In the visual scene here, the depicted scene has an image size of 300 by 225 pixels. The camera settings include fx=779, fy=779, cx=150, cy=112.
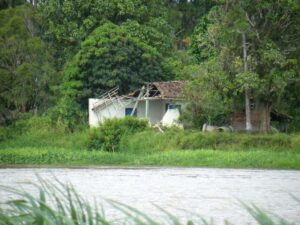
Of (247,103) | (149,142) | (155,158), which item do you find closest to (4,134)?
(149,142)

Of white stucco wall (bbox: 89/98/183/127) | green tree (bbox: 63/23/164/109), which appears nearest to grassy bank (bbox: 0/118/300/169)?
white stucco wall (bbox: 89/98/183/127)

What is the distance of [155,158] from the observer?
2566cm

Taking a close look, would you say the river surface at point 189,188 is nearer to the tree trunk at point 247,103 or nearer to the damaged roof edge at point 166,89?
the tree trunk at point 247,103

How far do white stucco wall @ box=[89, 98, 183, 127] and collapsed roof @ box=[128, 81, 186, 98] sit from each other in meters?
0.63

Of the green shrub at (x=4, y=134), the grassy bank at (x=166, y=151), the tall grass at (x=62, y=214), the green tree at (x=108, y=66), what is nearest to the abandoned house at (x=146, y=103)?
the green tree at (x=108, y=66)

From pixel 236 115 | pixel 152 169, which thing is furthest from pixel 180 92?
pixel 152 169

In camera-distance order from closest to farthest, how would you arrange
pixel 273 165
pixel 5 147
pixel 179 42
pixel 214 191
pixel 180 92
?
pixel 214 191, pixel 273 165, pixel 5 147, pixel 180 92, pixel 179 42

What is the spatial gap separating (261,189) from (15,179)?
676cm

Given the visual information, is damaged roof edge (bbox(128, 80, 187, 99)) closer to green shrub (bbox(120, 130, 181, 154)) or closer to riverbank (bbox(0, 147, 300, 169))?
green shrub (bbox(120, 130, 181, 154))

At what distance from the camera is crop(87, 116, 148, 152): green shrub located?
1073 inches

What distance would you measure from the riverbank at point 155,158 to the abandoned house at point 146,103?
17.2ft

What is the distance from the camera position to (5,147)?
95.0 ft

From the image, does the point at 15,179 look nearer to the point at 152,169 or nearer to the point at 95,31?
the point at 152,169

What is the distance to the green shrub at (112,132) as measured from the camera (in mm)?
27266
